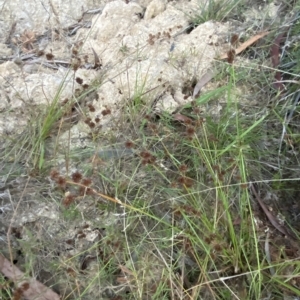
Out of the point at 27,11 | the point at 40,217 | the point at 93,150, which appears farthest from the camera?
the point at 27,11

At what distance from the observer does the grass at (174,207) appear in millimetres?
1524

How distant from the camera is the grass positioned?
1.52 metres

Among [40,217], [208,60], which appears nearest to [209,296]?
[40,217]

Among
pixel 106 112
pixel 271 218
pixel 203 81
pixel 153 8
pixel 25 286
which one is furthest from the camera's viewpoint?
pixel 153 8

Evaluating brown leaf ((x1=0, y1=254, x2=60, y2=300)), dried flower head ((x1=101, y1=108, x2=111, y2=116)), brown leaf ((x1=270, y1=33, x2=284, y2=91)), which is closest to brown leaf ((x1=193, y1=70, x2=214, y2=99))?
brown leaf ((x1=270, y1=33, x2=284, y2=91))

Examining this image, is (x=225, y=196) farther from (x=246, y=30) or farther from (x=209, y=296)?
(x=246, y=30)

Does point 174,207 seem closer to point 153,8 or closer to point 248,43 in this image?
point 248,43

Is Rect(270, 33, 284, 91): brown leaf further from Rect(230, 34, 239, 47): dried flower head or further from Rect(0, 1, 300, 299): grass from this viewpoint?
Rect(230, 34, 239, 47): dried flower head

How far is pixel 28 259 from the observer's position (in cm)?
158

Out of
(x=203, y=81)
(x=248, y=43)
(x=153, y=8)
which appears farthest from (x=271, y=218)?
(x=153, y=8)

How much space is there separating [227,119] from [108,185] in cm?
52

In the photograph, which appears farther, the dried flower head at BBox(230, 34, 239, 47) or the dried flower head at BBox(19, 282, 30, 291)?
the dried flower head at BBox(230, 34, 239, 47)

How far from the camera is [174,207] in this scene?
1617 mm

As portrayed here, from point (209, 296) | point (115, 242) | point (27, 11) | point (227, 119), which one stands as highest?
point (27, 11)
